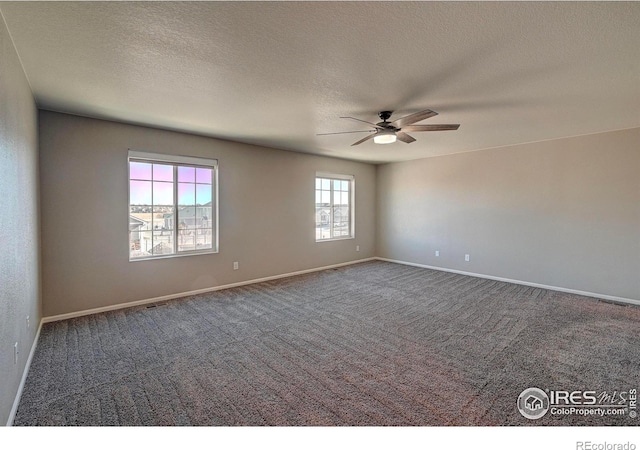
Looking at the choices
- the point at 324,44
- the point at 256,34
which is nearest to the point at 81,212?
the point at 256,34

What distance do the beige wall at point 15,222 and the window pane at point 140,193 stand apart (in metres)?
1.09

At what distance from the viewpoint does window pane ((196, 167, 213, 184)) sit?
4.59 metres

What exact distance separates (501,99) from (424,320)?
102 inches

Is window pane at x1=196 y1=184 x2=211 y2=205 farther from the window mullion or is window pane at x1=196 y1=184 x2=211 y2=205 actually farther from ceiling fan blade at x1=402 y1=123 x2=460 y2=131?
ceiling fan blade at x1=402 y1=123 x2=460 y2=131

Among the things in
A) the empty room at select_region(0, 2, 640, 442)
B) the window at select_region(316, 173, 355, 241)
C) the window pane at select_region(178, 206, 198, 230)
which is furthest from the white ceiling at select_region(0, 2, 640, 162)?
the window at select_region(316, 173, 355, 241)

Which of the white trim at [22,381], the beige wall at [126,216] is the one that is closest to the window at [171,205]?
the beige wall at [126,216]

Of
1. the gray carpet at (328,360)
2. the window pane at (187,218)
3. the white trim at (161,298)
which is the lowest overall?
the gray carpet at (328,360)

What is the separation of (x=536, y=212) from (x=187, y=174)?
19.0ft

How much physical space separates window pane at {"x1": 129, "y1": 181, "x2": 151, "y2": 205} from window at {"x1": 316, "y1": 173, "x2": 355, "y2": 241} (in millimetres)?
3212

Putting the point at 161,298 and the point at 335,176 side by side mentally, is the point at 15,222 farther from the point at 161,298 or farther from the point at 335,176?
the point at 335,176

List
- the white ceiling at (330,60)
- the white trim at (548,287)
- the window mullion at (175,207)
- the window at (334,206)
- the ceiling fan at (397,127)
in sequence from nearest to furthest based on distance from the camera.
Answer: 1. the white ceiling at (330,60)
2. the ceiling fan at (397,127)
3. the white trim at (548,287)
4. the window mullion at (175,207)
5. the window at (334,206)

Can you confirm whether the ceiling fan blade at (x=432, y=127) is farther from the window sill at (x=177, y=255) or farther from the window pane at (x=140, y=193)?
the window pane at (x=140, y=193)

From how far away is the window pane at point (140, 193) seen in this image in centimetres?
400

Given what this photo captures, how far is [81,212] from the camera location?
3.59 meters
